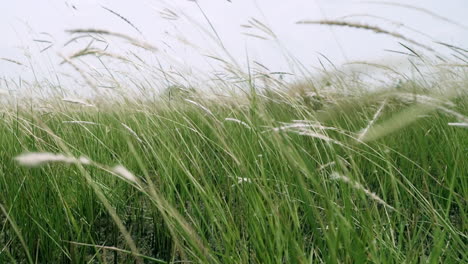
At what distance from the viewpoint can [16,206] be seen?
123cm

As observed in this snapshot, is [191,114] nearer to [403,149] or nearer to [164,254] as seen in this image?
[403,149]

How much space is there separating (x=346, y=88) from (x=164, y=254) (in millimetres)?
1109

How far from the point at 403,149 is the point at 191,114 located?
1432 mm

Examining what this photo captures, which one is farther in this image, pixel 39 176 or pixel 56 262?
pixel 39 176

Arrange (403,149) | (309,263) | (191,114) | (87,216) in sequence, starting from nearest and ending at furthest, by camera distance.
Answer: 1. (309,263)
2. (87,216)
3. (403,149)
4. (191,114)

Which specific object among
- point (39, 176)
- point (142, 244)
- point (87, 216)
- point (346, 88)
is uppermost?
point (346, 88)

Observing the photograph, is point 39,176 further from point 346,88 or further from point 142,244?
point 346,88

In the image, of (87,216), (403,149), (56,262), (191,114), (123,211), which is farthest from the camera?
(191,114)

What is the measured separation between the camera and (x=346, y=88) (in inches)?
73.5

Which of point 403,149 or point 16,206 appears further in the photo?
point 403,149

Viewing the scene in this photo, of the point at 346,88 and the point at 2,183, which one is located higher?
the point at 346,88

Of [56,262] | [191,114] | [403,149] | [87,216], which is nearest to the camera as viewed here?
[56,262]

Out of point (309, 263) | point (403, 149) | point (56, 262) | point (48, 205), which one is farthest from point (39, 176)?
point (403, 149)

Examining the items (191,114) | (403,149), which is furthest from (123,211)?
(191,114)
